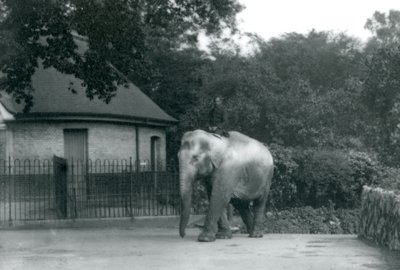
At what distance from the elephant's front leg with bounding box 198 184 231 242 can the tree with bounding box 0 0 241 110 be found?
6644 millimetres

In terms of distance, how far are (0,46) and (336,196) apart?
10.8 meters

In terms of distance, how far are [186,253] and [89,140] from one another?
63.2 ft

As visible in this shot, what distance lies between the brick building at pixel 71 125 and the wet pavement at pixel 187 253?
40.4 feet

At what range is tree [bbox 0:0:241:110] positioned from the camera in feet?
59.7

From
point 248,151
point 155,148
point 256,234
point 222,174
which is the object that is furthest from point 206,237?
point 155,148

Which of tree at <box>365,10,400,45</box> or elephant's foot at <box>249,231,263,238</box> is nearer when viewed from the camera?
elephant's foot at <box>249,231,263,238</box>

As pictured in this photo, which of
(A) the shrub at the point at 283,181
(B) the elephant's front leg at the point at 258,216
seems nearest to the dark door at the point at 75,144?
(A) the shrub at the point at 283,181

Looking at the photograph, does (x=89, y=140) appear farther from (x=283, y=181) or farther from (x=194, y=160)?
(x=194, y=160)

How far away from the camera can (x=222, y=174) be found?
1341cm

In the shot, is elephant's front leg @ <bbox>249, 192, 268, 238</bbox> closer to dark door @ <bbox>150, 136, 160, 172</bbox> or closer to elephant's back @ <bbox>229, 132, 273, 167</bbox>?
elephant's back @ <bbox>229, 132, 273, 167</bbox>

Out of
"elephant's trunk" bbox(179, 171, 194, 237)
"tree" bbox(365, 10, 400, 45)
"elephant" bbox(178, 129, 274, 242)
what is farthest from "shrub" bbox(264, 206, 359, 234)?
"tree" bbox(365, 10, 400, 45)

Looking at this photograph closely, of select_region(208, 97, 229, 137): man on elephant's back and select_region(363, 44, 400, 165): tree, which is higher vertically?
select_region(363, 44, 400, 165): tree

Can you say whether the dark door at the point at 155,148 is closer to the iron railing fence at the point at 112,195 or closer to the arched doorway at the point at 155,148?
the arched doorway at the point at 155,148

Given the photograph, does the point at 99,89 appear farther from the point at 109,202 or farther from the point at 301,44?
the point at 301,44
